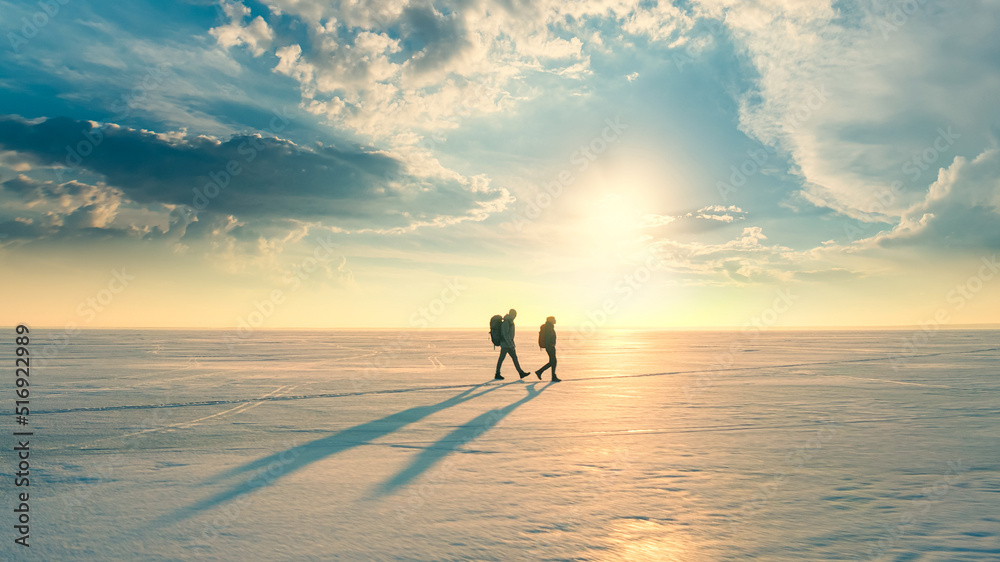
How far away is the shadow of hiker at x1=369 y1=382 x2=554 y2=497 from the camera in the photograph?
5707mm

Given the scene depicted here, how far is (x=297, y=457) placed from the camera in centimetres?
683

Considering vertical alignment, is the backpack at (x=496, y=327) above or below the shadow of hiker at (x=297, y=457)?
above

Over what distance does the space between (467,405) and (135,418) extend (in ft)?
19.1

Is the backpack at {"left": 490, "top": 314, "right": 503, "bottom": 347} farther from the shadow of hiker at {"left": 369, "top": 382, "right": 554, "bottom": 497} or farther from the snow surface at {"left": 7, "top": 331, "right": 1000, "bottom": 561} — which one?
the shadow of hiker at {"left": 369, "top": 382, "right": 554, "bottom": 497}

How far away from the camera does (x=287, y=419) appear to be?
968 centimetres

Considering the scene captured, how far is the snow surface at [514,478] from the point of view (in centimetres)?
414

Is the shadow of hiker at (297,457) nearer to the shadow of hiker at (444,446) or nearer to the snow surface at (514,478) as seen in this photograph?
the snow surface at (514,478)

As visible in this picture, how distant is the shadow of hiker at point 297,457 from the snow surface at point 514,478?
0.13ft

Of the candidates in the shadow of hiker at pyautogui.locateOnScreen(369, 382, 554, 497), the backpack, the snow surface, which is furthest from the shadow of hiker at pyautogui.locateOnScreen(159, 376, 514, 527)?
the backpack

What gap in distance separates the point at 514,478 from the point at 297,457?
9.00ft

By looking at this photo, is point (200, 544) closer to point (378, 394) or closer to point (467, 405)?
point (467, 405)

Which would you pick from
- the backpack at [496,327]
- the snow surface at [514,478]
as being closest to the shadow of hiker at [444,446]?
the snow surface at [514,478]

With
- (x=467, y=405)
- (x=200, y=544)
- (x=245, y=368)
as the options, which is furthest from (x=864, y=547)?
(x=245, y=368)

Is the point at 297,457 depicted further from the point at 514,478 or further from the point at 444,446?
the point at 514,478
